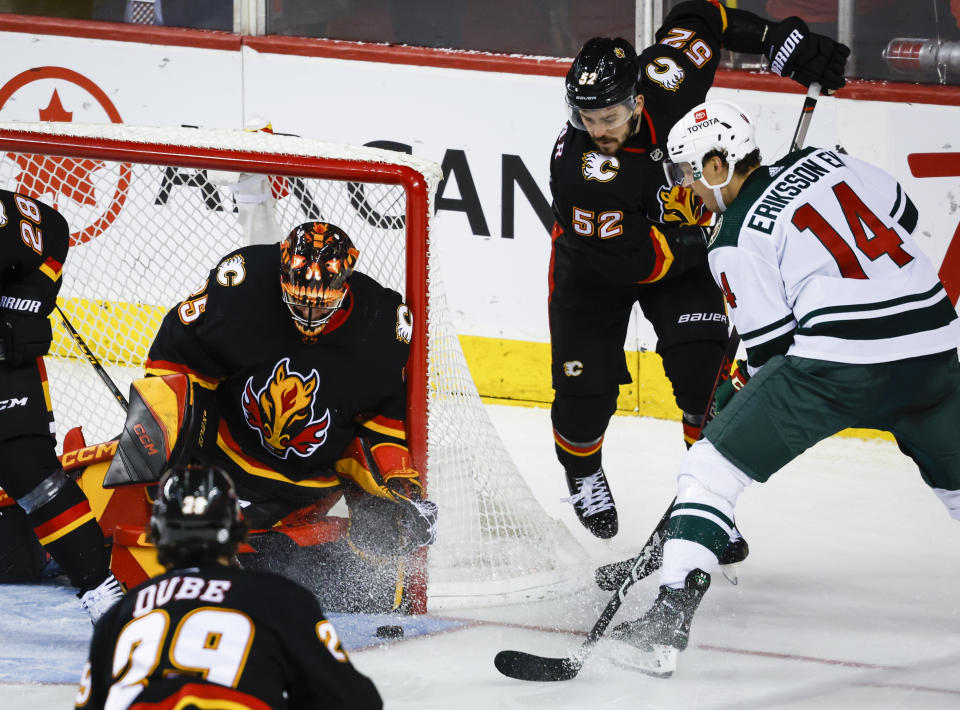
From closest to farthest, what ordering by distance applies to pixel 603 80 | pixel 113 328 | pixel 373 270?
pixel 603 80 < pixel 373 270 < pixel 113 328

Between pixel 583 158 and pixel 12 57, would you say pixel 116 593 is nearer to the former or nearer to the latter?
pixel 583 158

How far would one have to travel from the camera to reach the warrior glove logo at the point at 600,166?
2.99 m

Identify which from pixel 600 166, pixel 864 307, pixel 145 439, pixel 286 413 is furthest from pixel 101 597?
pixel 864 307

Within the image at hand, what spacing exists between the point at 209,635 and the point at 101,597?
1.34 meters

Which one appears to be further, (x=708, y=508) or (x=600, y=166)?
(x=600, y=166)

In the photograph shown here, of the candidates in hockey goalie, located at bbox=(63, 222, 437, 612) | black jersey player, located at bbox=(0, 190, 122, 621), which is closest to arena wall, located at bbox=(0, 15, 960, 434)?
hockey goalie, located at bbox=(63, 222, 437, 612)

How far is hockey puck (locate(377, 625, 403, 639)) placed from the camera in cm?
278

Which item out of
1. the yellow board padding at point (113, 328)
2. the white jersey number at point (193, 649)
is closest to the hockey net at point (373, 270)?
the yellow board padding at point (113, 328)

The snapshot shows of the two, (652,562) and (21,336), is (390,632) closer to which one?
(652,562)

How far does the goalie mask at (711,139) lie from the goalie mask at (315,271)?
27.4 inches

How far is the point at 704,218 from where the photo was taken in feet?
10.7

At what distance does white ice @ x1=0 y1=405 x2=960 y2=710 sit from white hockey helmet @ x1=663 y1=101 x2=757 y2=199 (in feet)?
3.13

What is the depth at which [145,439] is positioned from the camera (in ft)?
9.18

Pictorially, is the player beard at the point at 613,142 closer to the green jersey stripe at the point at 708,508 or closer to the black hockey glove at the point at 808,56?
the black hockey glove at the point at 808,56
